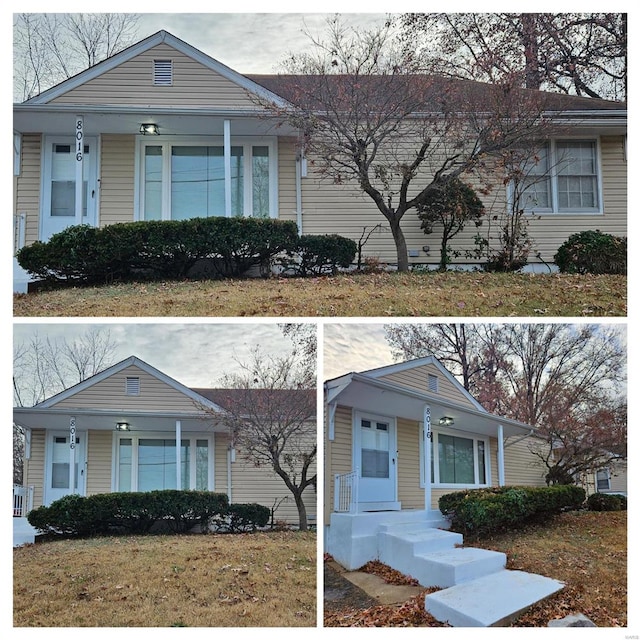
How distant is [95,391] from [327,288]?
6.21m

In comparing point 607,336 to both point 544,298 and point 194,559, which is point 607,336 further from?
point 194,559

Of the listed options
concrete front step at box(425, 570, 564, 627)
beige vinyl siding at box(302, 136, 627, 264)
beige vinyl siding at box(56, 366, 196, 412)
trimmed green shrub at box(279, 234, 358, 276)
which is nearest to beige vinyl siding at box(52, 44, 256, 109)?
beige vinyl siding at box(302, 136, 627, 264)

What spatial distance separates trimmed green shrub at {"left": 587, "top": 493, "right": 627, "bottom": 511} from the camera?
42.8 feet

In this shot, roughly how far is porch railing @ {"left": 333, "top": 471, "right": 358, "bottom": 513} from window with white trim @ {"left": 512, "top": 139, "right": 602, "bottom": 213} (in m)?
6.45

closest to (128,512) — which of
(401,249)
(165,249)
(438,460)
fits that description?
(165,249)

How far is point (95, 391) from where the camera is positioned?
13852mm

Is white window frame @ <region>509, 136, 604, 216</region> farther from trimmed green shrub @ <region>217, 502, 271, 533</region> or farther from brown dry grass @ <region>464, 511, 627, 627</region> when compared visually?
trimmed green shrub @ <region>217, 502, 271, 533</region>

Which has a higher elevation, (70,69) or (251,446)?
(70,69)

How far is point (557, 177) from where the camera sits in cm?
1343

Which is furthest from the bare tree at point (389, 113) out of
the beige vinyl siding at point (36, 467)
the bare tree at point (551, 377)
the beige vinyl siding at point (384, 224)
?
the beige vinyl siding at point (36, 467)

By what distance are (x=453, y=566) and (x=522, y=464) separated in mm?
7115

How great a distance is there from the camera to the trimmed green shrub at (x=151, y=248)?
35.0 ft

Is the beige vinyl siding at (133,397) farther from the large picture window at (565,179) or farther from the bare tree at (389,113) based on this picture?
the large picture window at (565,179)

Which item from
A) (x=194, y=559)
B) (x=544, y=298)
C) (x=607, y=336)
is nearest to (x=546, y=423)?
(x=607, y=336)
